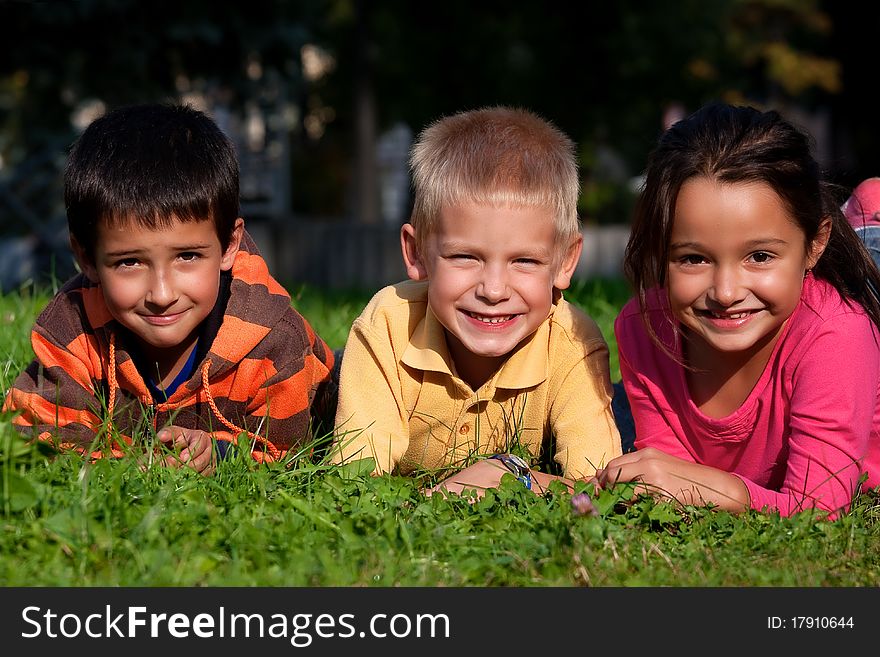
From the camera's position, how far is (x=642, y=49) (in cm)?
1766

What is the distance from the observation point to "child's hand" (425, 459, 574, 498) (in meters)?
3.41

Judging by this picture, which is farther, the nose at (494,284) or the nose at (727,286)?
the nose at (494,284)

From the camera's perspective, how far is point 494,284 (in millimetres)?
3502

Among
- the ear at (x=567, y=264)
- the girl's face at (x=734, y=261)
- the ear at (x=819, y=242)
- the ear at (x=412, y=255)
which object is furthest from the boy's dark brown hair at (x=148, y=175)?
the ear at (x=819, y=242)

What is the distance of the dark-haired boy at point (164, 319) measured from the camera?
11.6 ft

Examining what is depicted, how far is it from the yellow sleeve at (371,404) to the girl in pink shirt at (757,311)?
0.76 m

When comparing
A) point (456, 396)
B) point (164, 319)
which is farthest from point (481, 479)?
point (164, 319)

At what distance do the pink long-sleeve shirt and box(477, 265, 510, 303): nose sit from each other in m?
0.54

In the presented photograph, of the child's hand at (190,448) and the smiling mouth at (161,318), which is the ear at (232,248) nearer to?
the smiling mouth at (161,318)

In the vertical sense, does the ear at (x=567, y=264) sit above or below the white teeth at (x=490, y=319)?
above

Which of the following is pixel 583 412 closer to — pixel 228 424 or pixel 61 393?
pixel 228 424

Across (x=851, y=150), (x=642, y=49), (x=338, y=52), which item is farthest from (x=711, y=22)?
(x=338, y=52)

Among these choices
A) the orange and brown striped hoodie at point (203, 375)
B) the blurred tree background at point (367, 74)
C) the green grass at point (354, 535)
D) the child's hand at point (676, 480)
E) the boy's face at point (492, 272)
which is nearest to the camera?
the green grass at point (354, 535)

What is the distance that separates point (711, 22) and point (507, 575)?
1791cm
